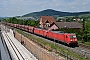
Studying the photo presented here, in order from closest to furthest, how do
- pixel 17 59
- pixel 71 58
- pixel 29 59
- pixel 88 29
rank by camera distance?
pixel 71 58
pixel 29 59
pixel 17 59
pixel 88 29

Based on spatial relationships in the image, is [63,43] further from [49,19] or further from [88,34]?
[49,19]

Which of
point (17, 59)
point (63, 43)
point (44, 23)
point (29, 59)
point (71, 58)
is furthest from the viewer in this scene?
point (44, 23)

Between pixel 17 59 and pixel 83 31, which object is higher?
pixel 83 31

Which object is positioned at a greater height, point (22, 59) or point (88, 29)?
point (88, 29)

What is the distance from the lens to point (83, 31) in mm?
54562

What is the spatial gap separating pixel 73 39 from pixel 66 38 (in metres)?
1.68

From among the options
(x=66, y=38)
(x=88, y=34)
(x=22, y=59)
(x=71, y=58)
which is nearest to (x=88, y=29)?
(x=88, y=34)

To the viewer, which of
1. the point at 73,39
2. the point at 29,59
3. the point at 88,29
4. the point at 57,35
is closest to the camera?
the point at 29,59

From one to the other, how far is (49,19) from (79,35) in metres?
68.5

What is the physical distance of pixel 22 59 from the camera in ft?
125

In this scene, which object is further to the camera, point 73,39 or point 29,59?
point 73,39

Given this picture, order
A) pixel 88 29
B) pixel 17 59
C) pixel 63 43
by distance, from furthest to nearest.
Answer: pixel 88 29 → pixel 63 43 → pixel 17 59

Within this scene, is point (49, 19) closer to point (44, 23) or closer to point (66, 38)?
point (44, 23)

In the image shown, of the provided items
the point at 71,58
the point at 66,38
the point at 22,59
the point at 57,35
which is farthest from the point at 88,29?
the point at 71,58
